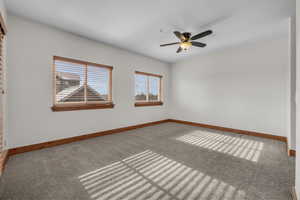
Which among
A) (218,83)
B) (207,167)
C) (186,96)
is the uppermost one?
(218,83)

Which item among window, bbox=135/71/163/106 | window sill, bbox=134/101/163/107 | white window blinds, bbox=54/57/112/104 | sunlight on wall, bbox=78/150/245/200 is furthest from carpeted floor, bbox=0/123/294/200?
window, bbox=135/71/163/106

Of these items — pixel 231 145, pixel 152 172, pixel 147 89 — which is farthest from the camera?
pixel 147 89

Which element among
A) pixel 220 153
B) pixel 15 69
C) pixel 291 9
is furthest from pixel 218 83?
pixel 15 69

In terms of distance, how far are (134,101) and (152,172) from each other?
2.97 meters

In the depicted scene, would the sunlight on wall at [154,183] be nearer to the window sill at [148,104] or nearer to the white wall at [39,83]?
the white wall at [39,83]

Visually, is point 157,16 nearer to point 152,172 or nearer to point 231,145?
point 152,172

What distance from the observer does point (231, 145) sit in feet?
9.70

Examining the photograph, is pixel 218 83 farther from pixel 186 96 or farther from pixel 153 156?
pixel 153 156

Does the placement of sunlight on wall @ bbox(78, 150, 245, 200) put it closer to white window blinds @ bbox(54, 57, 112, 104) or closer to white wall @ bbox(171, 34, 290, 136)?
white window blinds @ bbox(54, 57, 112, 104)

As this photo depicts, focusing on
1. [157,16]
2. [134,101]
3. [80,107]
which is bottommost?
[80,107]

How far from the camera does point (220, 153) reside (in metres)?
2.53

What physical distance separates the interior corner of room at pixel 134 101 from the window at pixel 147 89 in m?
0.22

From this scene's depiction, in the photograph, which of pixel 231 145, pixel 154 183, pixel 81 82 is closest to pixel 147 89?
pixel 81 82

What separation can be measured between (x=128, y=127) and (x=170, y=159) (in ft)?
7.77
